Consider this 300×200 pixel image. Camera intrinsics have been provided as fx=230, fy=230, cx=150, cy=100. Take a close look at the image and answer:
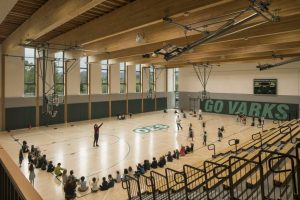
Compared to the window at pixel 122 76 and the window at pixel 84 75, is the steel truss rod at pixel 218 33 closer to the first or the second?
the window at pixel 84 75

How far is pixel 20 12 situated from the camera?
32.9ft

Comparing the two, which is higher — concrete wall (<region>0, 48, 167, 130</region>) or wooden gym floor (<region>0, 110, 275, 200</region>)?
concrete wall (<region>0, 48, 167, 130</region>)

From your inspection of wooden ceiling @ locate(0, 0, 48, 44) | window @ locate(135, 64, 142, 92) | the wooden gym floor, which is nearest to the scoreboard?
the wooden gym floor

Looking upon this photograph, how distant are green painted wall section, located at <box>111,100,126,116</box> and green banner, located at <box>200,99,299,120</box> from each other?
39.0ft

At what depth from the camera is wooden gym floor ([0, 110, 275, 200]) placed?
11.0 meters

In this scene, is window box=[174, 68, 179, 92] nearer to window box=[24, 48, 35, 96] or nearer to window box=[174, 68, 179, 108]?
window box=[174, 68, 179, 108]

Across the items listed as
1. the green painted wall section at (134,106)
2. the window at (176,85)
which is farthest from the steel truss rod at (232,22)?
the window at (176,85)

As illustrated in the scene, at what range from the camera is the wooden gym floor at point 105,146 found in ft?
36.1

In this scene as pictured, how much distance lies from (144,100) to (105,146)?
1702 cm

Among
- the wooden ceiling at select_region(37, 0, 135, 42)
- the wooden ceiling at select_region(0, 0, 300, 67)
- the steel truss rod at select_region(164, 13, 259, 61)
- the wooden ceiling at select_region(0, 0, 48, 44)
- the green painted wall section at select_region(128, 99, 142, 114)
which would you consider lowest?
the green painted wall section at select_region(128, 99, 142, 114)

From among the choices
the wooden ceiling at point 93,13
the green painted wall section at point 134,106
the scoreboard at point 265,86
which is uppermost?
the wooden ceiling at point 93,13

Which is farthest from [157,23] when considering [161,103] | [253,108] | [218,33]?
[161,103]

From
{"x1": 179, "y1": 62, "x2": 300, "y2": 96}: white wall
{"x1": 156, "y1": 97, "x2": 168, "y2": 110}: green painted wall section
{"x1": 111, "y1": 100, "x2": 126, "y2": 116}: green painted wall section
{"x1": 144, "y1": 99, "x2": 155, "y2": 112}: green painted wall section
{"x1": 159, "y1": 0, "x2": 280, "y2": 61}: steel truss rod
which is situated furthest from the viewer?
{"x1": 156, "y1": 97, "x2": 168, "y2": 110}: green painted wall section

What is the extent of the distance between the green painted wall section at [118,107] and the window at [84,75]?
4.06 meters
